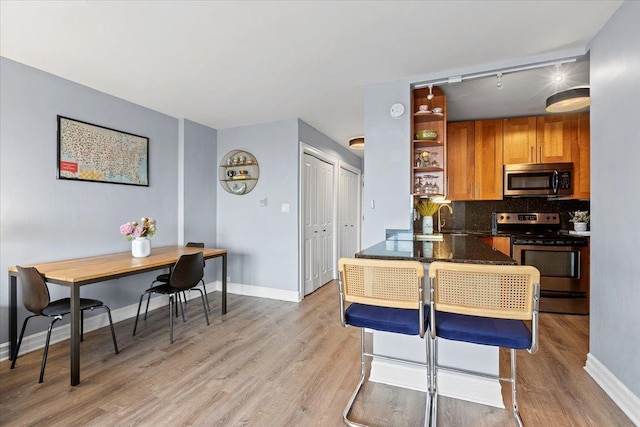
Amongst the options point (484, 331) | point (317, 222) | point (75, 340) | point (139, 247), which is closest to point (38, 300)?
point (75, 340)

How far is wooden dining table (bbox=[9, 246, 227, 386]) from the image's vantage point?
2121 mm

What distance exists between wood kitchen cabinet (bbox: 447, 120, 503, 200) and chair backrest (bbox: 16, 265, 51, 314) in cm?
414

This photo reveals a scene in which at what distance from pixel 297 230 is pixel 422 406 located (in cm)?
256

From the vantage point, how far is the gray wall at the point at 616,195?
5.84 ft

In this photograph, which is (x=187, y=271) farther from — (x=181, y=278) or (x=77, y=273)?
(x=77, y=273)

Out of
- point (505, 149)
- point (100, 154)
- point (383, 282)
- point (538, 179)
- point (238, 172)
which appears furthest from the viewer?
point (238, 172)

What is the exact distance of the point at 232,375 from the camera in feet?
7.40

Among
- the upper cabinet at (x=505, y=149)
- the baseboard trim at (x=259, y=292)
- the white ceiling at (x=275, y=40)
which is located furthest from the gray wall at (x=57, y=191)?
the upper cabinet at (x=505, y=149)

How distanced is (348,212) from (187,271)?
11.9 ft

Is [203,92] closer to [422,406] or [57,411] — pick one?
[57,411]

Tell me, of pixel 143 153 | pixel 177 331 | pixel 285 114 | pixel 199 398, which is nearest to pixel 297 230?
pixel 285 114

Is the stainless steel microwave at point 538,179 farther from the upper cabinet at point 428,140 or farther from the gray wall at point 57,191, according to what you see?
the gray wall at point 57,191

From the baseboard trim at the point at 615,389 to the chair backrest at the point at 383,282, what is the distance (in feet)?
4.57

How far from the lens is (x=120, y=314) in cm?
332
